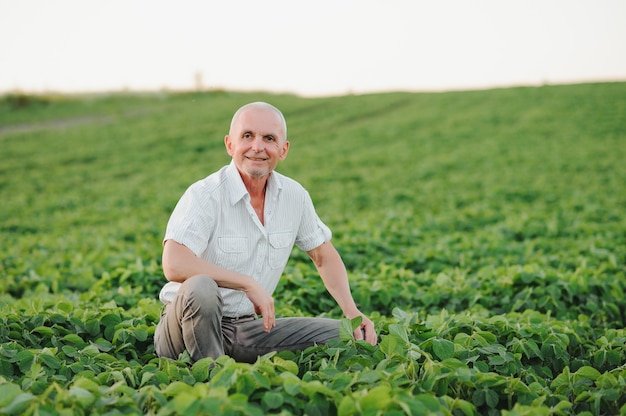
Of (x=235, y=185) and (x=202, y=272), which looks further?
(x=235, y=185)

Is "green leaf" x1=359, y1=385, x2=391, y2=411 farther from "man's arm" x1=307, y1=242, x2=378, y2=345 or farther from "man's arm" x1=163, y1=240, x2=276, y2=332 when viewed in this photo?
"man's arm" x1=307, y1=242, x2=378, y2=345

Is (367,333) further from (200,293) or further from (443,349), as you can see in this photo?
(200,293)

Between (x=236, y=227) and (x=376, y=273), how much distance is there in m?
3.42

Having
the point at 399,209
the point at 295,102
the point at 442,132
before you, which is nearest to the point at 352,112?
the point at 295,102

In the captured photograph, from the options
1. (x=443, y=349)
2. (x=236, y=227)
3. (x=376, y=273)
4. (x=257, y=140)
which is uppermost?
(x=257, y=140)

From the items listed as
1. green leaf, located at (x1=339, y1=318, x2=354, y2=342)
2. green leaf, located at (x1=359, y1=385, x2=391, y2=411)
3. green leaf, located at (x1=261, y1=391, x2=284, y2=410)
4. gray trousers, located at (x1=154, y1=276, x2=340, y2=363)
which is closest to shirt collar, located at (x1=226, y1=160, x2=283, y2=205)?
gray trousers, located at (x1=154, y1=276, x2=340, y2=363)

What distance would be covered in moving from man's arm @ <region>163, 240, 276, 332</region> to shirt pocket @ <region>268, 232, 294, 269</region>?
0.37 m

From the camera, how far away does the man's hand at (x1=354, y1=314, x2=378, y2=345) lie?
345cm

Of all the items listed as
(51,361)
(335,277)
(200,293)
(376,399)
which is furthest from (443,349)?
(51,361)

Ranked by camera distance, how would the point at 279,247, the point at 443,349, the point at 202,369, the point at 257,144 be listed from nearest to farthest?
the point at 202,369 → the point at 443,349 → the point at 257,144 → the point at 279,247

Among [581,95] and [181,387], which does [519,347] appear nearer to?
[181,387]

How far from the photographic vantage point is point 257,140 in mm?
3436

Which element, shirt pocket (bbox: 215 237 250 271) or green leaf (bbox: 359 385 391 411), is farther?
shirt pocket (bbox: 215 237 250 271)

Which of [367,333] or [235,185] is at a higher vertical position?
[235,185]
